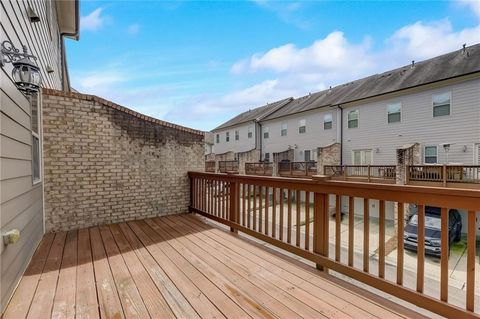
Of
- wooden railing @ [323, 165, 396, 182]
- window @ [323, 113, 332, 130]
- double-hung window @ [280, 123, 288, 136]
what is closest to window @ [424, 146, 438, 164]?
wooden railing @ [323, 165, 396, 182]

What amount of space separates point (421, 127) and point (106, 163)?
13.4 m

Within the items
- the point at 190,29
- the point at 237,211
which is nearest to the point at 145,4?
the point at 190,29

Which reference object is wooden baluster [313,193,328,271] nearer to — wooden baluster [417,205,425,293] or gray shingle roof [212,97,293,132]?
wooden baluster [417,205,425,293]

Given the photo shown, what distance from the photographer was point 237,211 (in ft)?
12.0

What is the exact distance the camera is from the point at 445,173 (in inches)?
348

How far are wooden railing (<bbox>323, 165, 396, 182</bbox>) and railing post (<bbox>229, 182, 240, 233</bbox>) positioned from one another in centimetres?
909

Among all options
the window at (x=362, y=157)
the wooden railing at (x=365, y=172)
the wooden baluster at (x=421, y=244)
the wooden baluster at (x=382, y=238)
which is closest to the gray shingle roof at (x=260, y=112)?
the window at (x=362, y=157)

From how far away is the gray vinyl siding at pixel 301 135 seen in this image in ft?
52.4

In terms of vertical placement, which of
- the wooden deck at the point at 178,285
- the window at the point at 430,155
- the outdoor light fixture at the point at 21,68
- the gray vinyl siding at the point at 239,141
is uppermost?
the gray vinyl siding at the point at 239,141

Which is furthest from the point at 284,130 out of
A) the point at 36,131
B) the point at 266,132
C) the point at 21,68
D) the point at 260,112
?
the point at 21,68

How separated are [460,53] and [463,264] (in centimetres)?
997

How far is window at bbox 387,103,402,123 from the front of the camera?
12516 millimetres

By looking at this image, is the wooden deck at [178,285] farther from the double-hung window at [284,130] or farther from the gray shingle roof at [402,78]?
the double-hung window at [284,130]

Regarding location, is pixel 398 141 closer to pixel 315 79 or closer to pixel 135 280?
Result: pixel 315 79
